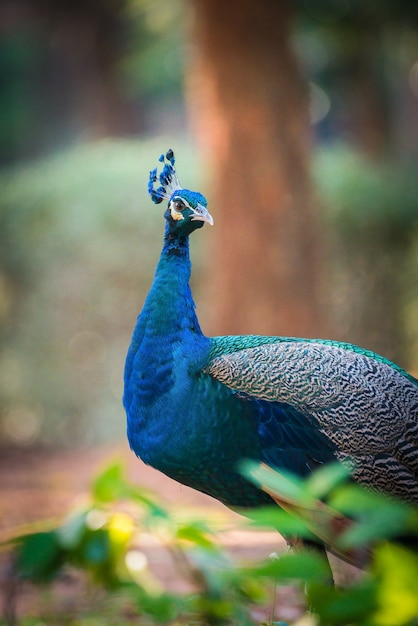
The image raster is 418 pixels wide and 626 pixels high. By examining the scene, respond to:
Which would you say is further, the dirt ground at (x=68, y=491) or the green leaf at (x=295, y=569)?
the dirt ground at (x=68, y=491)

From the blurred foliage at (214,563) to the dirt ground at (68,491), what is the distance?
2.87m

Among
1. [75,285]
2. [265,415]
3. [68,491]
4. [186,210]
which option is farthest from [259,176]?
[265,415]

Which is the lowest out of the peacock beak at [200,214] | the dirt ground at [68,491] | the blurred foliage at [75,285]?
the dirt ground at [68,491]

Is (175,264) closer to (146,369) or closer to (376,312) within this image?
(146,369)

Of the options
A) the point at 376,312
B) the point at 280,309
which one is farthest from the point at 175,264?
the point at 376,312

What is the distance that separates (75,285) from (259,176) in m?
1.60

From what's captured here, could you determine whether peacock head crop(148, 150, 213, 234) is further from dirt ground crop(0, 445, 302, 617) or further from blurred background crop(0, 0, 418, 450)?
blurred background crop(0, 0, 418, 450)

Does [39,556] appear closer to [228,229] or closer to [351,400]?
Answer: [351,400]

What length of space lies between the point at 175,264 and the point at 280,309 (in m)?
3.29

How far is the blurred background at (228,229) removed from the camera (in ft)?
18.7

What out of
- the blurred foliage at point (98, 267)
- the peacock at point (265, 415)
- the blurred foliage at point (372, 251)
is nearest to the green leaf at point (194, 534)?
the peacock at point (265, 415)

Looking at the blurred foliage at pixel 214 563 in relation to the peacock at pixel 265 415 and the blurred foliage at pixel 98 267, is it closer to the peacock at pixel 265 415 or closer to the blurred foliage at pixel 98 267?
the peacock at pixel 265 415

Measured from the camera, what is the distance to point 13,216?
660cm

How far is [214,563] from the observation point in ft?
2.21
